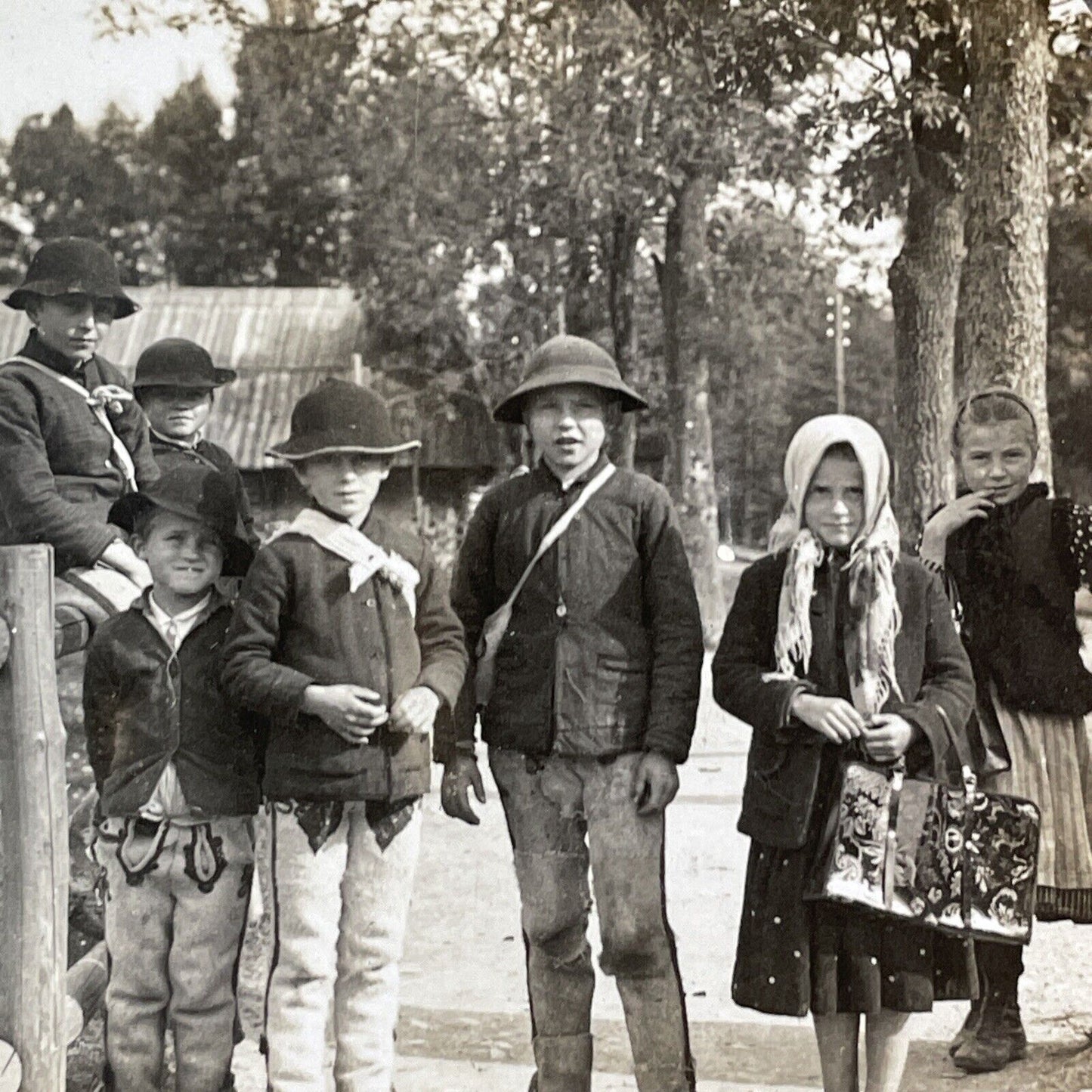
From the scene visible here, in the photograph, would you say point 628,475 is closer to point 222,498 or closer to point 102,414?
point 222,498

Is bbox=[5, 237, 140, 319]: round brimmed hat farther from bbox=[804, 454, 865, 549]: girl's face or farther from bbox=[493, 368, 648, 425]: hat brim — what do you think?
bbox=[804, 454, 865, 549]: girl's face

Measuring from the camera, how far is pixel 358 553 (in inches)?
144

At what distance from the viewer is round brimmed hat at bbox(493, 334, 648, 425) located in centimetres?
374

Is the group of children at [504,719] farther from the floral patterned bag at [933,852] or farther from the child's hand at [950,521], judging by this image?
the child's hand at [950,521]

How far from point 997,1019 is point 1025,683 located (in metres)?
1.02

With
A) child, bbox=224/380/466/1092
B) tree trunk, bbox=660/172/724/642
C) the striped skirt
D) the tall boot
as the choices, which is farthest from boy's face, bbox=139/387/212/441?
the tall boot

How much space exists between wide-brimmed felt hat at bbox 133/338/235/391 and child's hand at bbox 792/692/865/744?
199 centimetres

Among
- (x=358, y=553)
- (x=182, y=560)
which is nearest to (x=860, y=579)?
(x=358, y=553)

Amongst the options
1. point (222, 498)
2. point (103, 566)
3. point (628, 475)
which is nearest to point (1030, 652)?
point (628, 475)

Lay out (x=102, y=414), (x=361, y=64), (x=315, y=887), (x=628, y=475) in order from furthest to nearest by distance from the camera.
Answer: (x=361, y=64), (x=102, y=414), (x=628, y=475), (x=315, y=887)

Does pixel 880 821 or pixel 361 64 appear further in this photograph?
pixel 361 64

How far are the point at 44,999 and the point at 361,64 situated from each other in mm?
2944

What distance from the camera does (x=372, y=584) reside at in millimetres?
3664

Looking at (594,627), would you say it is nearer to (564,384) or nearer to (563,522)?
(563,522)
